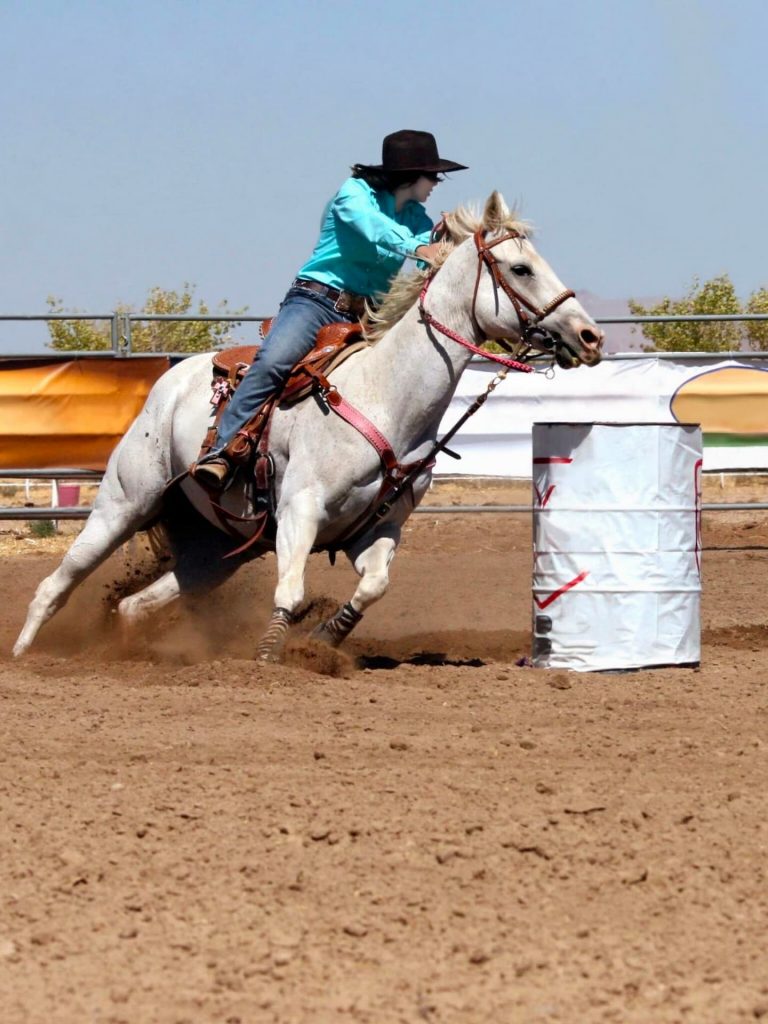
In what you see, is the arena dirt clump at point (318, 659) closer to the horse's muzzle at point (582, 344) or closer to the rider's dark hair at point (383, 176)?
the horse's muzzle at point (582, 344)

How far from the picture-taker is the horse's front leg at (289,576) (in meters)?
6.49

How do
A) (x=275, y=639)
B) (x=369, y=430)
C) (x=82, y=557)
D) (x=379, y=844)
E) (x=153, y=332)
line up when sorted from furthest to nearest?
(x=153, y=332), (x=82, y=557), (x=369, y=430), (x=275, y=639), (x=379, y=844)

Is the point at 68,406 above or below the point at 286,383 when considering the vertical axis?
below

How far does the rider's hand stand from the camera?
683 cm

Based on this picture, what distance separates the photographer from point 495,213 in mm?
6680

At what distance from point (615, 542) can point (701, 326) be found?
35719 mm

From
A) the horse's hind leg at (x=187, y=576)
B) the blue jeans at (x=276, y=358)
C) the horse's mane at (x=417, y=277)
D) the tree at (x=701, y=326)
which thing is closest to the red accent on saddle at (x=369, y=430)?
the blue jeans at (x=276, y=358)

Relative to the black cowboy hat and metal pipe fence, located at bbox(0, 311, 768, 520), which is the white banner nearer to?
metal pipe fence, located at bbox(0, 311, 768, 520)

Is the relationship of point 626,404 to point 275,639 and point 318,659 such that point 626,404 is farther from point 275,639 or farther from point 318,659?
point 275,639

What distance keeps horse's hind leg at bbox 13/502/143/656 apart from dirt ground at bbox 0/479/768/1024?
2.62 feet

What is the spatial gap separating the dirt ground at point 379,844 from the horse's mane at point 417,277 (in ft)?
5.32

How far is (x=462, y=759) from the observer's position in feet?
15.4

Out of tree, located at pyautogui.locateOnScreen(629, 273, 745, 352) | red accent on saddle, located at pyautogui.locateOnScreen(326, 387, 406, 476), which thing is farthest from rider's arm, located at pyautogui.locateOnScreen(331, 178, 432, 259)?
tree, located at pyautogui.locateOnScreen(629, 273, 745, 352)

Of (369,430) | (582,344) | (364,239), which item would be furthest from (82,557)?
(582,344)
